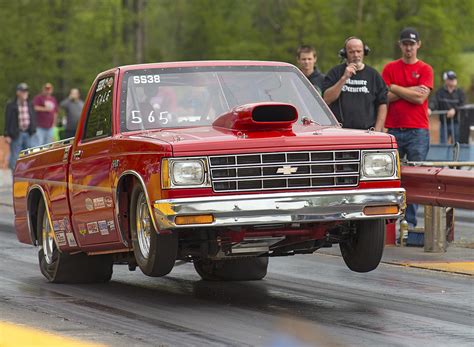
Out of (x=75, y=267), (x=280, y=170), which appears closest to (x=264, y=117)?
(x=280, y=170)

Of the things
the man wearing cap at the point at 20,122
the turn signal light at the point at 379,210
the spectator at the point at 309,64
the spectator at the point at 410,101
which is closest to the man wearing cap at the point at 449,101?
the man wearing cap at the point at 20,122

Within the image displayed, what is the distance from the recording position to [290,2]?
74.7 m

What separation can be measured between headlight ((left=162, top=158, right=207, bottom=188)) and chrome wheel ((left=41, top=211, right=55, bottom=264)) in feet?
8.66

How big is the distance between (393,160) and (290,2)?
66018 mm

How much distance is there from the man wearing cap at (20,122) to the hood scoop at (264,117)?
1712cm

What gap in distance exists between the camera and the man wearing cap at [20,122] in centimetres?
2602

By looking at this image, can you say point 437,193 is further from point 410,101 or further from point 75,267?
point 75,267

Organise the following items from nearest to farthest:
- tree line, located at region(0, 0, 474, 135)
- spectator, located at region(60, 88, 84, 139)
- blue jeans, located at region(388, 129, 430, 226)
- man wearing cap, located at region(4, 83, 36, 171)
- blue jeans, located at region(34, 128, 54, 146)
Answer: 1. blue jeans, located at region(388, 129, 430, 226)
2. man wearing cap, located at region(4, 83, 36, 171)
3. spectator, located at region(60, 88, 84, 139)
4. blue jeans, located at region(34, 128, 54, 146)
5. tree line, located at region(0, 0, 474, 135)

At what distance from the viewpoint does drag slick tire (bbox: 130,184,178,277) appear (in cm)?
903

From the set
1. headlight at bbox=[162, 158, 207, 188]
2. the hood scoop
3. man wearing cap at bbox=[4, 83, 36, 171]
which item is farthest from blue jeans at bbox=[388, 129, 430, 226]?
man wearing cap at bbox=[4, 83, 36, 171]

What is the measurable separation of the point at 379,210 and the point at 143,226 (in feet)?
5.28

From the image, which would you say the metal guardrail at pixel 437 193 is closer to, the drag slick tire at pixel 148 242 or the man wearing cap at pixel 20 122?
the drag slick tire at pixel 148 242

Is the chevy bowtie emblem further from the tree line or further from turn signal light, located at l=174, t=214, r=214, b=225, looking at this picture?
the tree line

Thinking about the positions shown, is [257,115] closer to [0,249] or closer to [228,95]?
[228,95]
